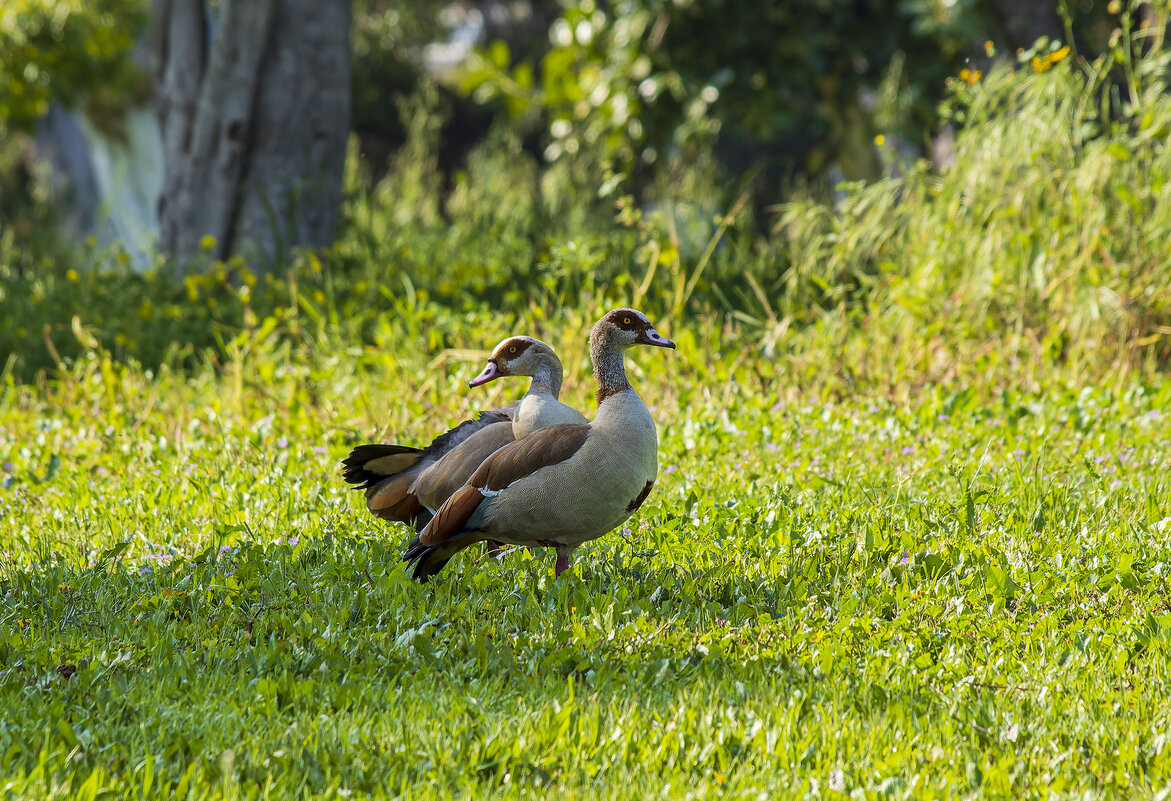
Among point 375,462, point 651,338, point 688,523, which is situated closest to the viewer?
point 651,338

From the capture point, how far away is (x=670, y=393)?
262 inches

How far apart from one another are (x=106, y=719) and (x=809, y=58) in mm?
9808

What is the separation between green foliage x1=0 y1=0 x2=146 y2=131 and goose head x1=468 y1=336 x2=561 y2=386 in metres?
11.7

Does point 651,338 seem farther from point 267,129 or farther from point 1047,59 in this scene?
point 267,129

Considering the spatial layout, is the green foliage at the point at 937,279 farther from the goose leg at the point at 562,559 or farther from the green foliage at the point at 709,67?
the goose leg at the point at 562,559

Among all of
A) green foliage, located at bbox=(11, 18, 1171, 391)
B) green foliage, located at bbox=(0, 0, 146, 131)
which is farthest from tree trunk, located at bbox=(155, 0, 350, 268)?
green foliage, located at bbox=(0, 0, 146, 131)

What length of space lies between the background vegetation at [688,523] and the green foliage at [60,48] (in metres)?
4.67

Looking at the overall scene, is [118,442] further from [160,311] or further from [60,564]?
[160,311]

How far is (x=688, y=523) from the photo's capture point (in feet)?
14.3

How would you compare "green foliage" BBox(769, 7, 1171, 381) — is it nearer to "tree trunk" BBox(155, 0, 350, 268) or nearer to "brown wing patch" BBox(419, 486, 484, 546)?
"brown wing patch" BBox(419, 486, 484, 546)

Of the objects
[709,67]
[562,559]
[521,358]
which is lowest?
[562,559]

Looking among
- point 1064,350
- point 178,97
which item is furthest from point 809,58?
point 178,97

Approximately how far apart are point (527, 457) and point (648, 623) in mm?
668

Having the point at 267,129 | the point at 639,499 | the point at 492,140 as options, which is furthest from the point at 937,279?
the point at 492,140
